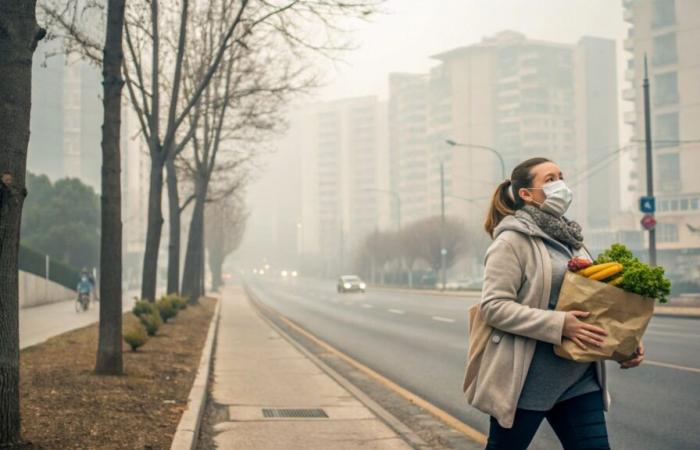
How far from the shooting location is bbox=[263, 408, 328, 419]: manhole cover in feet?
29.4

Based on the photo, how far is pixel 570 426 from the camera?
3689 millimetres

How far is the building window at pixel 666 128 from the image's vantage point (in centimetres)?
9669

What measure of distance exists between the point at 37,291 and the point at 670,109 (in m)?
75.8

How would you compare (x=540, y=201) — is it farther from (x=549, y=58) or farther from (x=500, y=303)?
(x=549, y=58)

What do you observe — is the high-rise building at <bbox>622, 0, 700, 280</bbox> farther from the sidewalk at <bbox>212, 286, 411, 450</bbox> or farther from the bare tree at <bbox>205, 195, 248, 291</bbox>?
the sidewalk at <bbox>212, 286, 411, 450</bbox>

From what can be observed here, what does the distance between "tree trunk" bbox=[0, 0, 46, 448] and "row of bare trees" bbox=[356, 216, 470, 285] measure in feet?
214

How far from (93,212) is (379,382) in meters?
58.3

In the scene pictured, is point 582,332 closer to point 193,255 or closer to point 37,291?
point 193,255

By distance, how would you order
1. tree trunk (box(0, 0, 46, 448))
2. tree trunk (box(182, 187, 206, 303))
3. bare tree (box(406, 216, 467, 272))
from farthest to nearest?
bare tree (box(406, 216, 467, 272)), tree trunk (box(182, 187, 206, 303)), tree trunk (box(0, 0, 46, 448))

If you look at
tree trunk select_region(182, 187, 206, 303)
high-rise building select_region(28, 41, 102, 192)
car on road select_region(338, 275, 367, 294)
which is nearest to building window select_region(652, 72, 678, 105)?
car on road select_region(338, 275, 367, 294)

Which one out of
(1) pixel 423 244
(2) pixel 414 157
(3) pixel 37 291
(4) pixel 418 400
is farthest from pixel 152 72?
(2) pixel 414 157

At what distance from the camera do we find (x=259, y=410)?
9.38 meters

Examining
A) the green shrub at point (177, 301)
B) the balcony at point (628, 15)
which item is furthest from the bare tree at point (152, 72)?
the balcony at point (628, 15)

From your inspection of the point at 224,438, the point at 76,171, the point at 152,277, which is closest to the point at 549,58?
the point at 76,171
